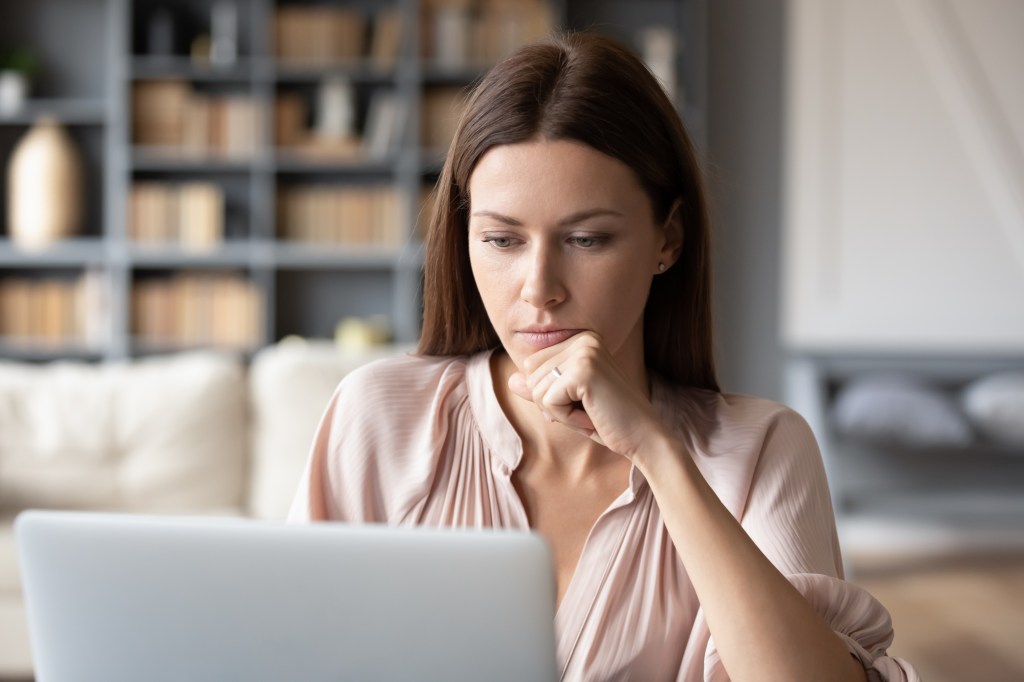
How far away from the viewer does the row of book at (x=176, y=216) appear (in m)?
5.06

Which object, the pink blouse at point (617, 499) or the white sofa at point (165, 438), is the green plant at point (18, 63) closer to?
the white sofa at point (165, 438)

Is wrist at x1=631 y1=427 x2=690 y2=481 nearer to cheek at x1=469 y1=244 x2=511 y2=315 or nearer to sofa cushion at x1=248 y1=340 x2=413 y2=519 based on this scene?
cheek at x1=469 y1=244 x2=511 y2=315

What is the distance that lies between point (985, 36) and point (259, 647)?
483 centimetres

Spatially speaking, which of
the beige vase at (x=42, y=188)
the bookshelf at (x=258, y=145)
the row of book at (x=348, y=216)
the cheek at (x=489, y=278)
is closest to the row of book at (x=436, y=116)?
the bookshelf at (x=258, y=145)

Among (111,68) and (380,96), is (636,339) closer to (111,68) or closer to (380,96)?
(380,96)

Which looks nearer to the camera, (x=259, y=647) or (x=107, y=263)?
(x=259, y=647)

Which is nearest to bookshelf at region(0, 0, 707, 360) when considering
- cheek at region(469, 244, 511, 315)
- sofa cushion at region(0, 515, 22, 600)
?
sofa cushion at region(0, 515, 22, 600)

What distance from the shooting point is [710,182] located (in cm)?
464

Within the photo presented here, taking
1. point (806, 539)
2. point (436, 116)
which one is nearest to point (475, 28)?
point (436, 116)

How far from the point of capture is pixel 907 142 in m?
4.78

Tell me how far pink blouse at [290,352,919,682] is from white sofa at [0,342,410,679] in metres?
1.78

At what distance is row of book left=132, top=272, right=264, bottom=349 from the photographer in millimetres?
5113

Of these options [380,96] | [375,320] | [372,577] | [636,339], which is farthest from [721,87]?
[372,577]

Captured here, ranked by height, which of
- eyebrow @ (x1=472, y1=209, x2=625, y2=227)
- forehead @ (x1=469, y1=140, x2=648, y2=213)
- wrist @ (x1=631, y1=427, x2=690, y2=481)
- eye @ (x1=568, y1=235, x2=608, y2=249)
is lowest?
wrist @ (x1=631, y1=427, x2=690, y2=481)
